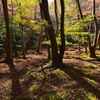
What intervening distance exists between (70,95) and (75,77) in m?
1.74

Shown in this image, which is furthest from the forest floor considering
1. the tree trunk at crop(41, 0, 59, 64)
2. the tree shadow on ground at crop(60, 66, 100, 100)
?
the tree trunk at crop(41, 0, 59, 64)

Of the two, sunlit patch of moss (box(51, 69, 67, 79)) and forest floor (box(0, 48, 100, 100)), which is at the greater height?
sunlit patch of moss (box(51, 69, 67, 79))

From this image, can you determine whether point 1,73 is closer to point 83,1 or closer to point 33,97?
point 33,97

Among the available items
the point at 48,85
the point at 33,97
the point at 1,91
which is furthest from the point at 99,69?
the point at 1,91

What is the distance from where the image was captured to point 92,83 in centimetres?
650

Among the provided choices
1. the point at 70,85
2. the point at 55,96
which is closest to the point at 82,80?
the point at 70,85

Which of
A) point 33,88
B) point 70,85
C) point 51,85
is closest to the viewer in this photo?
point 33,88

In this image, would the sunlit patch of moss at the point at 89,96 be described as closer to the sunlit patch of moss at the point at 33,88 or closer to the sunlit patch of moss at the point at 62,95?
the sunlit patch of moss at the point at 62,95

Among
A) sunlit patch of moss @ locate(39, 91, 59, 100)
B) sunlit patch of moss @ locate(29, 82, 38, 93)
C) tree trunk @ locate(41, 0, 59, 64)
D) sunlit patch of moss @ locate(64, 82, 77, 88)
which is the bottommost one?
sunlit patch of moss @ locate(39, 91, 59, 100)

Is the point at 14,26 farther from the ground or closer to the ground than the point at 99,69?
farther from the ground

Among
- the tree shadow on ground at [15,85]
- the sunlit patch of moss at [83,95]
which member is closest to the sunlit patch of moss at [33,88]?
the tree shadow on ground at [15,85]

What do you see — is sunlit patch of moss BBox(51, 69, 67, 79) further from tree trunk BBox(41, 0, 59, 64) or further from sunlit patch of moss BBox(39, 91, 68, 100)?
sunlit patch of moss BBox(39, 91, 68, 100)

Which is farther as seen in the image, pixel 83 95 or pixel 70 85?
pixel 70 85

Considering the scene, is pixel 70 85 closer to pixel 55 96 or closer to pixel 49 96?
pixel 55 96
